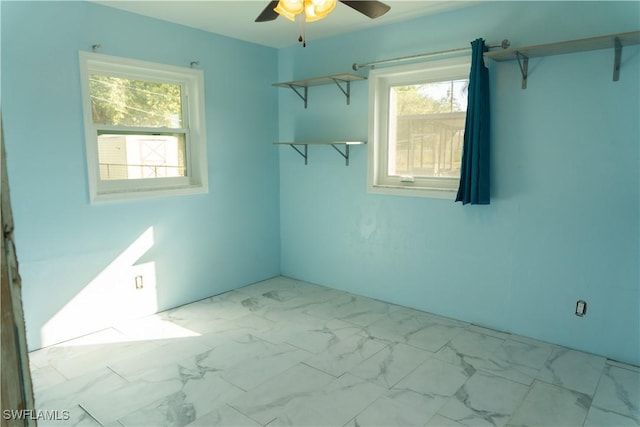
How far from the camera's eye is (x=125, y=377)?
2539 millimetres

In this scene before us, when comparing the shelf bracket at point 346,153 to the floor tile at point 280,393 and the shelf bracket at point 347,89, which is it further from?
the floor tile at point 280,393

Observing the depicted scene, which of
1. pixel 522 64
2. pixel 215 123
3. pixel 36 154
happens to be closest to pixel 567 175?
pixel 522 64

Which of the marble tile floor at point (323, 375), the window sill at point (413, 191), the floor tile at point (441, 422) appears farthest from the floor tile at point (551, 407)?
the window sill at point (413, 191)

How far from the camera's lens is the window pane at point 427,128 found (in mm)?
3299

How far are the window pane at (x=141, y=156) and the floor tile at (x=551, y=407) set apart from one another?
3.06m

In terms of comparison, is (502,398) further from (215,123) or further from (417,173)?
(215,123)

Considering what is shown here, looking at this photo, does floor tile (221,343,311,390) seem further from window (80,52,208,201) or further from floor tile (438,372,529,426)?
window (80,52,208,201)

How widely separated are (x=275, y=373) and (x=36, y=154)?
2.08 meters

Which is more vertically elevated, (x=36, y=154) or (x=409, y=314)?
(x=36, y=154)

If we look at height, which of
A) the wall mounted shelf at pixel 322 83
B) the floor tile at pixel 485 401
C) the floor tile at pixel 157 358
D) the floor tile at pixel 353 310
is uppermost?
the wall mounted shelf at pixel 322 83

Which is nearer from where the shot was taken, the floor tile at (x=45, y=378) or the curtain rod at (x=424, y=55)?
the floor tile at (x=45, y=378)

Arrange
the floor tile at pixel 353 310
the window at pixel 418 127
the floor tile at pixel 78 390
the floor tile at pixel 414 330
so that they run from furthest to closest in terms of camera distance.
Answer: the floor tile at pixel 353 310
the window at pixel 418 127
the floor tile at pixel 414 330
the floor tile at pixel 78 390

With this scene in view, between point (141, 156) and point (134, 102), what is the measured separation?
0.42m

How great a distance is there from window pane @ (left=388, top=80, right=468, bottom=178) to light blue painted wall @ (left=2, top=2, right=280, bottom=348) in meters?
1.33
